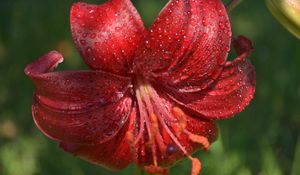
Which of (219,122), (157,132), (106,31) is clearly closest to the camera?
(106,31)

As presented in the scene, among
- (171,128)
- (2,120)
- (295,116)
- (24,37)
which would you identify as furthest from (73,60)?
(171,128)

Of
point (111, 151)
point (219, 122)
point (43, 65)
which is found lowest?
point (219, 122)

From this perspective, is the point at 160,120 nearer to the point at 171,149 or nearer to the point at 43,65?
the point at 171,149

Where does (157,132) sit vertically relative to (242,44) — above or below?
below

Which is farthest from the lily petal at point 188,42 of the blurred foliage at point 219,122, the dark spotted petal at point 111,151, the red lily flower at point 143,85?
the blurred foliage at point 219,122

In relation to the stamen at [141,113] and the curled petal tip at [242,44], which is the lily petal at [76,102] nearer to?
the stamen at [141,113]

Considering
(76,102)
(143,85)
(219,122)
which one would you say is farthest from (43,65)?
(219,122)
